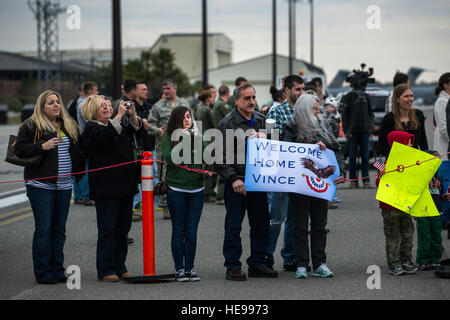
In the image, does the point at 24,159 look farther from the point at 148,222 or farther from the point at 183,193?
the point at 183,193

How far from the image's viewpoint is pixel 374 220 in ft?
37.6

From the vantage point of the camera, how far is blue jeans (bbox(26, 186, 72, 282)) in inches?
293

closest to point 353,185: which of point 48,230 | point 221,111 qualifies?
point 221,111

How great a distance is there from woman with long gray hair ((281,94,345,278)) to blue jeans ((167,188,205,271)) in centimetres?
103

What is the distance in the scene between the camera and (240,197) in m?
7.62

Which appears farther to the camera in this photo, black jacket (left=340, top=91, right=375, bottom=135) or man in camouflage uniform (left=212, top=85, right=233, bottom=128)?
black jacket (left=340, top=91, right=375, bottom=135)

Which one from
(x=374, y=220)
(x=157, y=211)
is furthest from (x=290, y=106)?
(x=157, y=211)

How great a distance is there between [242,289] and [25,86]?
230 ft

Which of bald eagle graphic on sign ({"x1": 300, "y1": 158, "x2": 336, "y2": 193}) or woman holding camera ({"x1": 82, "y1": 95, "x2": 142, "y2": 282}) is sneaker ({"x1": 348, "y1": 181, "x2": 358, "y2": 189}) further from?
woman holding camera ({"x1": 82, "y1": 95, "x2": 142, "y2": 282})

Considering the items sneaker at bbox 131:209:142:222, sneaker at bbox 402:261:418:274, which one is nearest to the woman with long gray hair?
sneaker at bbox 402:261:418:274

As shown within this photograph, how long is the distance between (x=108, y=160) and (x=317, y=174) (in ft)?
6.96

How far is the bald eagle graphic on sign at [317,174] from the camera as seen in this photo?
755 cm

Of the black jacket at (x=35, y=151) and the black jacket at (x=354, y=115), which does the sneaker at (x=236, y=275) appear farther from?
the black jacket at (x=354, y=115)
